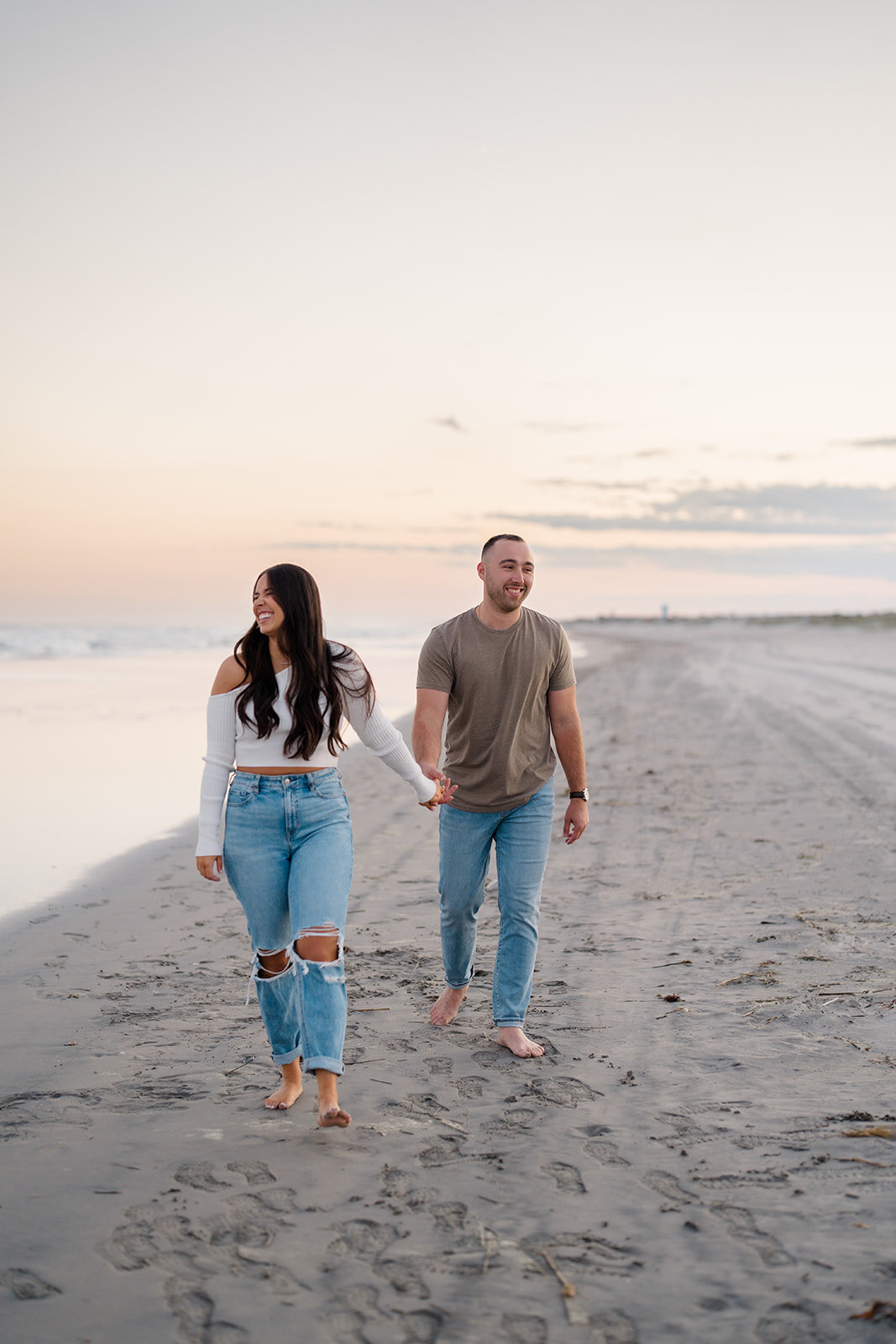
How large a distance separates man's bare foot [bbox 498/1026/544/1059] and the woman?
3.00ft

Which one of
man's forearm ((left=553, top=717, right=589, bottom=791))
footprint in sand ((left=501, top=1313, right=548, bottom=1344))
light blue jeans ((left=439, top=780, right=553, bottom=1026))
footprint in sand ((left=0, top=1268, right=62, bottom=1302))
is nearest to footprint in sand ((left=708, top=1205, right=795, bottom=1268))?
footprint in sand ((left=501, top=1313, right=548, bottom=1344))

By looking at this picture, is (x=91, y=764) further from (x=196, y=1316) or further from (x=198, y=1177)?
(x=196, y=1316)

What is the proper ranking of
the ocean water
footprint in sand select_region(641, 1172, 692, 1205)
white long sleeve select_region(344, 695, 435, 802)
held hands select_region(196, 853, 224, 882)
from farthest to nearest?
1. the ocean water
2. white long sleeve select_region(344, 695, 435, 802)
3. held hands select_region(196, 853, 224, 882)
4. footprint in sand select_region(641, 1172, 692, 1205)

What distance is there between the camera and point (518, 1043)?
13.8 feet

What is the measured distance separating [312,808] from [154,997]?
2014 mm

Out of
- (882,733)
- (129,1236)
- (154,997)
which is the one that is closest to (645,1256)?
(129,1236)

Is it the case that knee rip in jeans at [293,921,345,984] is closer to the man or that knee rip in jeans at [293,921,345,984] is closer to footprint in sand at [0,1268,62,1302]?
the man

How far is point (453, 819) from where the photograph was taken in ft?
14.4

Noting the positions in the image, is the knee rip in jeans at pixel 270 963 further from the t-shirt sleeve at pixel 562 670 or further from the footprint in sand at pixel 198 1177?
the t-shirt sleeve at pixel 562 670

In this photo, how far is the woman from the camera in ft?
11.3

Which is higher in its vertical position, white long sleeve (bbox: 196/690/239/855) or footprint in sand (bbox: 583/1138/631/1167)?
white long sleeve (bbox: 196/690/239/855)

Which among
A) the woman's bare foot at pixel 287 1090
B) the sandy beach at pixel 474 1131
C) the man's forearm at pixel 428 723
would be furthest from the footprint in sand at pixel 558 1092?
the man's forearm at pixel 428 723

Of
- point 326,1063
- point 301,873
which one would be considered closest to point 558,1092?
point 326,1063

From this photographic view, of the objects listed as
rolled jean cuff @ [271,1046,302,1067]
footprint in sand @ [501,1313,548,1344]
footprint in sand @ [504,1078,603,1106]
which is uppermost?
rolled jean cuff @ [271,1046,302,1067]
